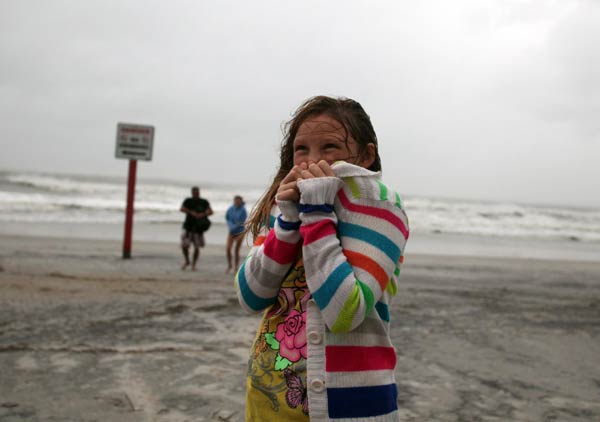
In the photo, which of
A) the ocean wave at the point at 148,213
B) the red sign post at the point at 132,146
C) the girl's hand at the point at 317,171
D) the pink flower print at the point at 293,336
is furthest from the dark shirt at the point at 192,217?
the ocean wave at the point at 148,213

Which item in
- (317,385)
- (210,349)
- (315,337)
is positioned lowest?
(210,349)

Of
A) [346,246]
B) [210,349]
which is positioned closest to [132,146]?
[210,349]

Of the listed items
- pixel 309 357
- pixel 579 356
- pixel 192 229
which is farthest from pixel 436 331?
pixel 192 229

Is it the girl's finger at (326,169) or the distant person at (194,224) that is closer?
the girl's finger at (326,169)

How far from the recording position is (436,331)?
612 cm

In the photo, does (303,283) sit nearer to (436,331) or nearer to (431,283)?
(436,331)

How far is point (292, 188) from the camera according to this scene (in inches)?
65.3

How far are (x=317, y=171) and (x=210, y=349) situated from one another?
372cm

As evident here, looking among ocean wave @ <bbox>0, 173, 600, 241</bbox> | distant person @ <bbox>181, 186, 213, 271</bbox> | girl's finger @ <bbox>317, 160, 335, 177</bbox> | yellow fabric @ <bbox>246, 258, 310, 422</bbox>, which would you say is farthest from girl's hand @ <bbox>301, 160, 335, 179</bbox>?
ocean wave @ <bbox>0, 173, 600, 241</bbox>

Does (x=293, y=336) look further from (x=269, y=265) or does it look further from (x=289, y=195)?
(x=289, y=195)

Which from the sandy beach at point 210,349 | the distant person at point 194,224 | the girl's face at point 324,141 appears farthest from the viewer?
the distant person at point 194,224

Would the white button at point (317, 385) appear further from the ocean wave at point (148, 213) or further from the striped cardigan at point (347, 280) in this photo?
the ocean wave at point (148, 213)

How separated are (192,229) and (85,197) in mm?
27272

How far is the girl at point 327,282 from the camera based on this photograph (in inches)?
61.6
